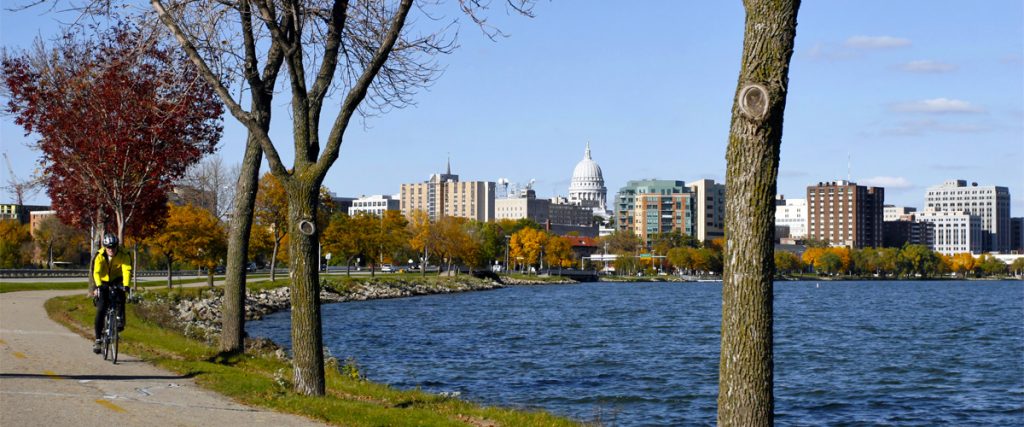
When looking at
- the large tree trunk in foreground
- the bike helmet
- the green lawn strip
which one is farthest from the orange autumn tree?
the bike helmet

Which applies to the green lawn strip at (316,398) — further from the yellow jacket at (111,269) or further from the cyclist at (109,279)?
the yellow jacket at (111,269)

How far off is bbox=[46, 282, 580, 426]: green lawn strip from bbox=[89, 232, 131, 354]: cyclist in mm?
1138

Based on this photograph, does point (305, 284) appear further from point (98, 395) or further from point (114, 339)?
point (114, 339)

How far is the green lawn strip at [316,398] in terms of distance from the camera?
13016 mm

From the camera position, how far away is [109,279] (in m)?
17.3

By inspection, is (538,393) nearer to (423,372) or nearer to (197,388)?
(423,372)

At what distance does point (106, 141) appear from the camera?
96.0 feet

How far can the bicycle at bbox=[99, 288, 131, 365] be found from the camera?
17281 mm

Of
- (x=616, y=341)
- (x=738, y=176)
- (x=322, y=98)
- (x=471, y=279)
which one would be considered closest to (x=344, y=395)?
(x=322, y=98)

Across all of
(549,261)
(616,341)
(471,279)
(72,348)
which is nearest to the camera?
(72,348)

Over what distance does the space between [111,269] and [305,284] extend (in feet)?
16.3

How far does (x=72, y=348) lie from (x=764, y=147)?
14990 millimetres

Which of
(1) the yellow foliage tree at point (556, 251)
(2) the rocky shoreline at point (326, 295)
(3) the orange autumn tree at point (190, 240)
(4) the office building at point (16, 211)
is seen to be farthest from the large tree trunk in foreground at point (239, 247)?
(1) the yellow foliage tree at point (556, 251)

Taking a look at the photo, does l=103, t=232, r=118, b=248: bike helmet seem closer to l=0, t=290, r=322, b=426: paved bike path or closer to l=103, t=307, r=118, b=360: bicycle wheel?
l=103, t=307, r=118, b=360: bicycle wheel
